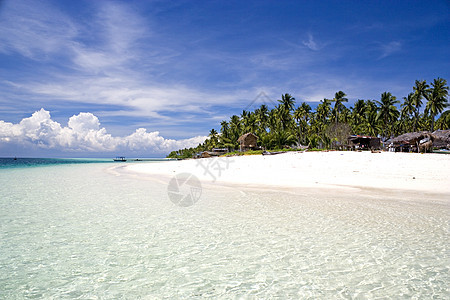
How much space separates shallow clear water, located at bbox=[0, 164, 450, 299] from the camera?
3.98m

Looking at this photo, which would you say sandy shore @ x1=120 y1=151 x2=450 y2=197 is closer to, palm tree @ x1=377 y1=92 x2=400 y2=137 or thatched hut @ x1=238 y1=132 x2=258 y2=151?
thatched hut @ x1=238 y1=132 x2=258 y2=151

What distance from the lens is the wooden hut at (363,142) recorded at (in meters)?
41.0

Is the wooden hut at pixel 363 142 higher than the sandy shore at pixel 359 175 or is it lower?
higher

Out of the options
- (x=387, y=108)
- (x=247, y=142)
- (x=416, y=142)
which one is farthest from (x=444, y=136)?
(x=247, y=142)

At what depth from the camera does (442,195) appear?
11.4 m

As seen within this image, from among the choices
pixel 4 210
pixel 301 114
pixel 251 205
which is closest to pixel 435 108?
pixel 301 114

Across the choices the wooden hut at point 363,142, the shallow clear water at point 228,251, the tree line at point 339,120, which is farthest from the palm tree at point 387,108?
the shallow clear water at point 228,251

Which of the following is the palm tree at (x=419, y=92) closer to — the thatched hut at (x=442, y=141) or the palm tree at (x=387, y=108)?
the palm tree at (x=387, y=108)

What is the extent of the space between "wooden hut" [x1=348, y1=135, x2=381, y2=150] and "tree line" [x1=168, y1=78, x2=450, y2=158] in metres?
4.04

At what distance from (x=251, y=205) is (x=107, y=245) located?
18.0 ft

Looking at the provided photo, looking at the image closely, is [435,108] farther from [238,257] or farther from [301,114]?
[238,257]

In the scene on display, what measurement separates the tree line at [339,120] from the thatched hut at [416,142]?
1073 centimetres

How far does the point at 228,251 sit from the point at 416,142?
39.1 m

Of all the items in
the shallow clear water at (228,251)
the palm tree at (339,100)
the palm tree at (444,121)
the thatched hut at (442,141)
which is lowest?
the shallow clear water at (228,251)
